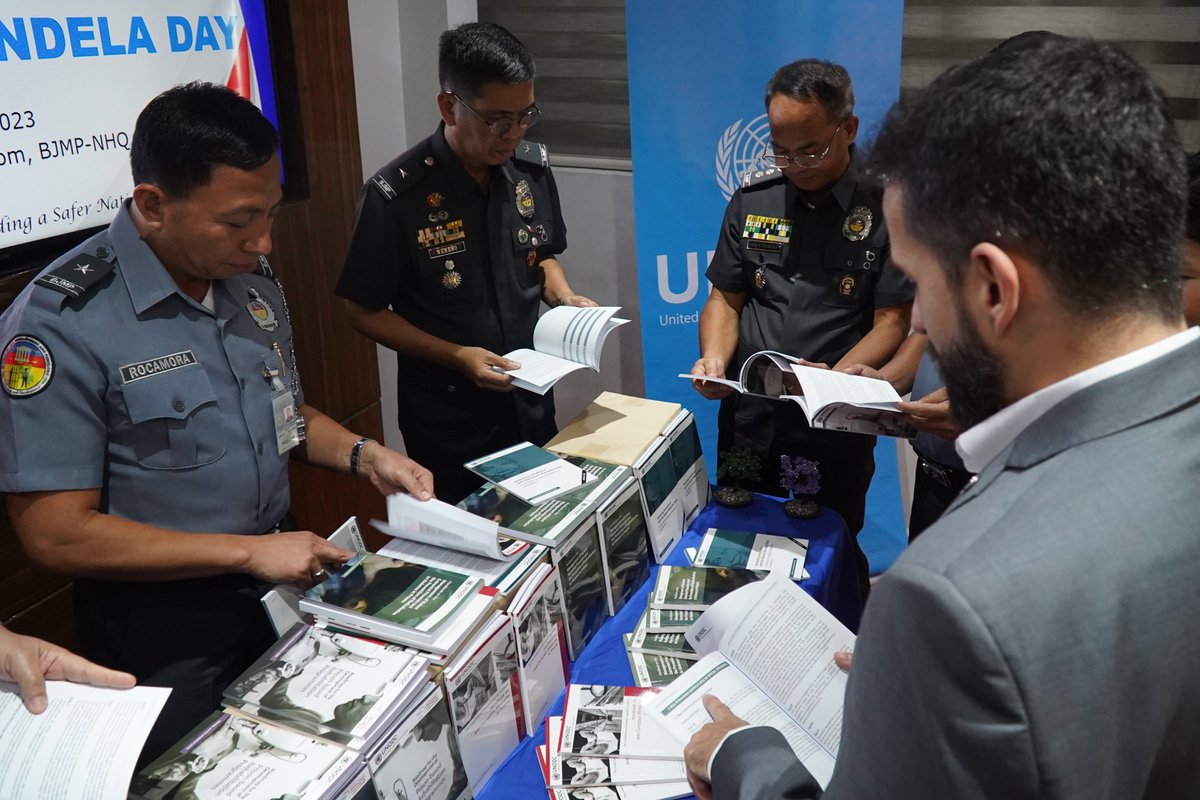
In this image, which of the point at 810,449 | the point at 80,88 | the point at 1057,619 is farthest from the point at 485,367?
the point at 1057,619

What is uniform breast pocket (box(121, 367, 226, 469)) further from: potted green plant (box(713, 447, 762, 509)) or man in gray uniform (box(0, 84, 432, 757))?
potted green plant (box(713, 447, 762, 509))

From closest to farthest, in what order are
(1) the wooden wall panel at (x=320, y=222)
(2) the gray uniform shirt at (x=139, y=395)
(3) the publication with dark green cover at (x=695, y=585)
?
1. (2) the gray uniform shirt at (x=139, y=395)
2. (3) the publication with dark green cover at (x=695, y=585)
3. (1) the wooden wall panel at (x=320, y=222)

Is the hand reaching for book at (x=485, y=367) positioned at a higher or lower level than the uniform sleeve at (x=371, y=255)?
lower

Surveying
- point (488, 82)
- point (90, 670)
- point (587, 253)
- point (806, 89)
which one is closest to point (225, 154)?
point (90, 670)

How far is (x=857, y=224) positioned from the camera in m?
2.49

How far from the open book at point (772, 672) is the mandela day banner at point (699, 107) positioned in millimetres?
2009

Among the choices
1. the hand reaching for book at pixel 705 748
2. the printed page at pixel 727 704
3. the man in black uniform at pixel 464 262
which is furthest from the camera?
the man in black uniform at pixel 464 262

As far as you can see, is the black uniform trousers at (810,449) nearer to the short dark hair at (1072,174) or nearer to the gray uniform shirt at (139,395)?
the gray uniform shirt at (139,395)

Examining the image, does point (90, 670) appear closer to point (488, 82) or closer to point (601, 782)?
point (601, 782)

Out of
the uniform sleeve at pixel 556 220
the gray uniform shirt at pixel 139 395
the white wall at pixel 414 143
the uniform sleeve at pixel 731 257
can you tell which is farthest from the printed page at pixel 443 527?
the white wall at pixel 414 143

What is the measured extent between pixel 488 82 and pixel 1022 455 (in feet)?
6.49

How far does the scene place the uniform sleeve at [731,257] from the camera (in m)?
2.67

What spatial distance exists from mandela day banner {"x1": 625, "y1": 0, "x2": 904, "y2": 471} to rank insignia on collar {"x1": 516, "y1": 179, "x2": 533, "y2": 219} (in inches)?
27.7

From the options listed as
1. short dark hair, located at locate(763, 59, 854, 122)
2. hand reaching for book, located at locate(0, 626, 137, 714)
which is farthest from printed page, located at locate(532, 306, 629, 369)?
hand reaching for book, located at locate(0, 626, 137, 714)
